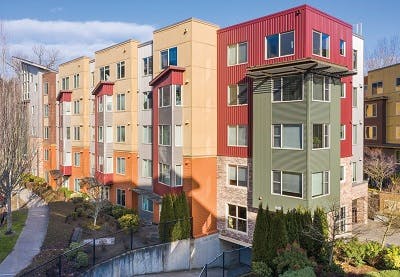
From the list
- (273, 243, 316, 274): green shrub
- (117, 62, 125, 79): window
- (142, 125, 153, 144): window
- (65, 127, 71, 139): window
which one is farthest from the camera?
(65, 127, 71, 139): window

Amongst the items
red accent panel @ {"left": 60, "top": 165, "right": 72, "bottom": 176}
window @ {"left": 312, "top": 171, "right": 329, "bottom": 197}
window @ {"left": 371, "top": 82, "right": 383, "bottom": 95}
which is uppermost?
window @ {"left": 371, "top": 82, "right": 383, "bottom": 95}

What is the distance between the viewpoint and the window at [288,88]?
69.0ft

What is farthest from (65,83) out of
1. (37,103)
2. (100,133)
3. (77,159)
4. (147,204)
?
(147,204)

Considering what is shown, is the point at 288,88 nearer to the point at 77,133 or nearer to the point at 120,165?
the point at 120,165

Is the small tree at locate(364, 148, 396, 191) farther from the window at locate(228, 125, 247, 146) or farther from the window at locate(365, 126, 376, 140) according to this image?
the window at locate(228, 125, 247, 146)

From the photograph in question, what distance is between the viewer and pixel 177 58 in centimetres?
2622

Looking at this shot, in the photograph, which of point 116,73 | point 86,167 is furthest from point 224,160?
point 86,167

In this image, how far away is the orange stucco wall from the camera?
83.5 feet

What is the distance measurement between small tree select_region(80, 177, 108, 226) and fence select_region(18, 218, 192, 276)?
3.57 meters

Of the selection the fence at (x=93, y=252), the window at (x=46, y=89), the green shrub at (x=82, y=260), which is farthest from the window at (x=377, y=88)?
the window at (x=46, y=89)

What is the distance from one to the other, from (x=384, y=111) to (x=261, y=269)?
3145cm

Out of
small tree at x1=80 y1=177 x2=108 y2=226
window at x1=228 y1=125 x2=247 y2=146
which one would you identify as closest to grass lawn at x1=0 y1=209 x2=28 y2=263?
small tree at x1=80 y1=177 x2=108 y2=226

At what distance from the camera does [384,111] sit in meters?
41.5

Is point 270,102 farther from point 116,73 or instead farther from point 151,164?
point 116,73
